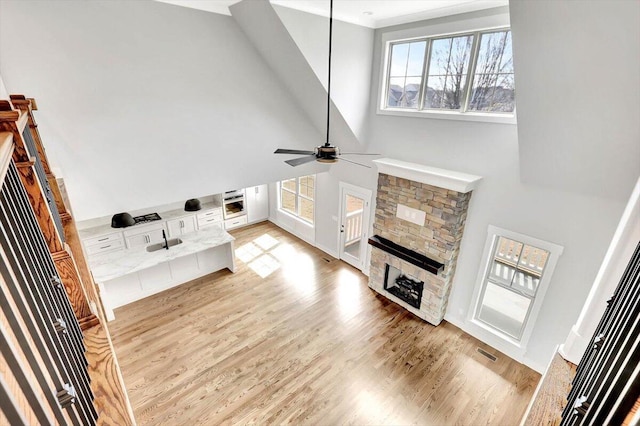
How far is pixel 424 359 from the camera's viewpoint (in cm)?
450

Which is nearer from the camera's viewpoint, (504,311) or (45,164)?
(45,164)

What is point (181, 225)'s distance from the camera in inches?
289

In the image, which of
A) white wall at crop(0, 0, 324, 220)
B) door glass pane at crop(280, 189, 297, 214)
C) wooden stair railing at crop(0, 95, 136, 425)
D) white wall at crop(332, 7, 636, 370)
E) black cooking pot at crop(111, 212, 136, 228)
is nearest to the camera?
wooden stair railing at crop(0, 95, 136, 425)

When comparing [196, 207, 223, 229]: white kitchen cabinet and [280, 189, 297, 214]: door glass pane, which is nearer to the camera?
[196, 207, 223, 229]: white kitchen cabinet

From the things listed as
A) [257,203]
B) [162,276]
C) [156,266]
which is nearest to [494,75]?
[156,266]

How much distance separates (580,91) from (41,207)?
4009 mm

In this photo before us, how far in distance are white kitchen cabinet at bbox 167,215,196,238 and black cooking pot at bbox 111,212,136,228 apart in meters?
0.88

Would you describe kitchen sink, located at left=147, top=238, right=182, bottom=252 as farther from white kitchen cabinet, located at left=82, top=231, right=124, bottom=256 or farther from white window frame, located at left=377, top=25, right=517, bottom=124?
white window frame, located at left=377, top=25, right=517, bottom=124

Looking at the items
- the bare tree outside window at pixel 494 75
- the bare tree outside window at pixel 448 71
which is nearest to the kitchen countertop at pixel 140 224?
the bare tree outside window at pixel 448 71

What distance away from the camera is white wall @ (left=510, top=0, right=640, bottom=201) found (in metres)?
2.08

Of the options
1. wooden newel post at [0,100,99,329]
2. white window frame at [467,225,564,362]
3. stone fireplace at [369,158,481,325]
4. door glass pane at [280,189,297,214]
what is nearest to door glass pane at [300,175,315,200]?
door glass pane at [280,189,297,214]

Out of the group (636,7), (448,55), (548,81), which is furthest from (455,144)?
(636,7)

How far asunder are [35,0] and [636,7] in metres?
5.25

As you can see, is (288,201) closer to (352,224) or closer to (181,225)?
(352,224)
